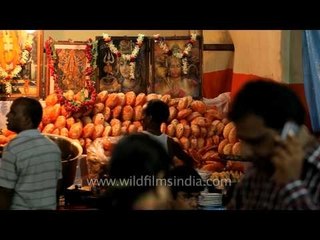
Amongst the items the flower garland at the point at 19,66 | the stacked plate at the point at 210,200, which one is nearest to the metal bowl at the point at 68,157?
the flower garland at the point at 19,66

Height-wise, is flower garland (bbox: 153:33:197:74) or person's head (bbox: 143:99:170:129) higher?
flower garland (bbox: 153:33:197:74)

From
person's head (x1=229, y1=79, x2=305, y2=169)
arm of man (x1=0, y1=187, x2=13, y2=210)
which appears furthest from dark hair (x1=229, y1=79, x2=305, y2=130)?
arm of man (x1=0, y1=187, x2=13, y2=210)

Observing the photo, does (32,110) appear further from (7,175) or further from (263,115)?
(263,115)

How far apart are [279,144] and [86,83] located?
17.2 feet

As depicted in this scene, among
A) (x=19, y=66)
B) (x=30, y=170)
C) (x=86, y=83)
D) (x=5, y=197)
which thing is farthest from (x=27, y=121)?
(x=19, y=66)

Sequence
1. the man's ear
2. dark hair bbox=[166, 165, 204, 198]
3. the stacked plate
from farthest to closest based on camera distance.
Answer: the stacked plate, dark hair bbox=[166, 165, 204, 198], the man's ear

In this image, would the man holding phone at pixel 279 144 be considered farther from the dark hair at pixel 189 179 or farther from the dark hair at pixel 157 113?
the dark hair at pixel 157 113

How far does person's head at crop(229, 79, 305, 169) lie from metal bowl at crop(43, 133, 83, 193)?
3914 mm

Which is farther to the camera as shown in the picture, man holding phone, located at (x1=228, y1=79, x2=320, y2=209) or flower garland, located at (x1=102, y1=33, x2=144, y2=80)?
flower garland, located at (x1=102, y1=33, x2=144, y2=80)

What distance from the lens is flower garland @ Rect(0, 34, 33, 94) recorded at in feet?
26.3

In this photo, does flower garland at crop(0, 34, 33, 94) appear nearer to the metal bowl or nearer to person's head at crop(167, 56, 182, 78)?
the metal bowl

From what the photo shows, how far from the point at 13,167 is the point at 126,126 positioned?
3378 millimetres
